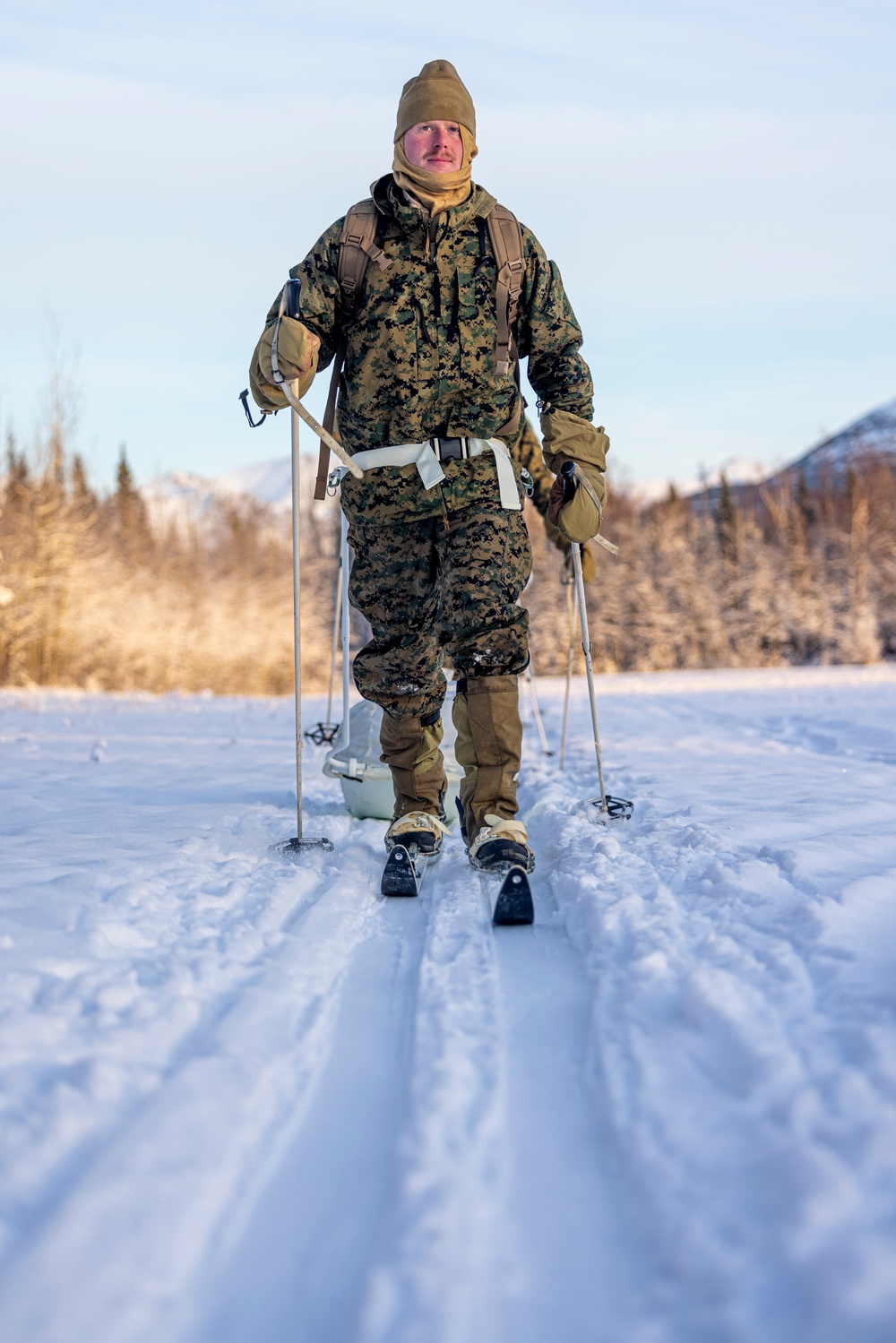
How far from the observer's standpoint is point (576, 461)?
274 centimetres

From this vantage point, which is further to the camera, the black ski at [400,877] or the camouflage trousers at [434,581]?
the camouflage trousers at [434,581]

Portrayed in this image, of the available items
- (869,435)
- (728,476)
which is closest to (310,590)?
(728,476)

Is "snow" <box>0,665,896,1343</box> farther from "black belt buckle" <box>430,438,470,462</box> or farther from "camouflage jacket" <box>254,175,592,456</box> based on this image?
"camouflage jacket" <box>254,175,592,456</box>

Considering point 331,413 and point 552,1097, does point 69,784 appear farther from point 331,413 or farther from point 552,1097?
point 552,1097

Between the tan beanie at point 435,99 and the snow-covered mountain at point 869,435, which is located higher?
the snow-covered mountain at point 869,435

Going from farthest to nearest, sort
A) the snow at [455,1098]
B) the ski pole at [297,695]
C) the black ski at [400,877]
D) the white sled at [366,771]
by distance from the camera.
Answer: the white sled at [366,771], the ski pole at [297,695], the black ski at [400,877], the snow at [455,1098]

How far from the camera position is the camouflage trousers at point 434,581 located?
2596mm

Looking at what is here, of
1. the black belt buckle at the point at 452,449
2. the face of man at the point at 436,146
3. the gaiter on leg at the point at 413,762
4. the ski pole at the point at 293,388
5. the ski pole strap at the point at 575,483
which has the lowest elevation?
the gaiter on leg at the point at 413,762

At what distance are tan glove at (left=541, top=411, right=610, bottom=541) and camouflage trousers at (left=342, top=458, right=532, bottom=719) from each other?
168 mm

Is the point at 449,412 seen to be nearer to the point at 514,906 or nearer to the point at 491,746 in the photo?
the point at 491,746

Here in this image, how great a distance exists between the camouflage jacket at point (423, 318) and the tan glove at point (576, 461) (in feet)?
0.50

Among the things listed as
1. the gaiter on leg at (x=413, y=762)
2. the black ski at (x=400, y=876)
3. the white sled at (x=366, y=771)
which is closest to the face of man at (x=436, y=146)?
the gaiter on leg at (x=413, y=762)

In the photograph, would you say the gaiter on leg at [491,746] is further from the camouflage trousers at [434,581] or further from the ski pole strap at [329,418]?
the ski pole strap at [329,418]

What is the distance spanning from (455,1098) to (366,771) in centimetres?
228
